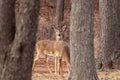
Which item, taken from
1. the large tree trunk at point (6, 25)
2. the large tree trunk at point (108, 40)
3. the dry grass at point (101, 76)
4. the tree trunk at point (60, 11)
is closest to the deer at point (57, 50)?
the dry grass at point (101, 76)

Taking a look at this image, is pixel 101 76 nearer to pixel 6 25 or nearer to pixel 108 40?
pixel 108 40

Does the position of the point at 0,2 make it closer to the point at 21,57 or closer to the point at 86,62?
the point at 21,57

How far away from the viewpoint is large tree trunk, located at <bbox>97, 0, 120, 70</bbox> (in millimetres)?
16766

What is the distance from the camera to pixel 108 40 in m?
16.9

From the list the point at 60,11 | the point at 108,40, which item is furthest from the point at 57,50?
the point at 60,11

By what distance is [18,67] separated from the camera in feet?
22.6

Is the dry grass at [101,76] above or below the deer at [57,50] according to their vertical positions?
below

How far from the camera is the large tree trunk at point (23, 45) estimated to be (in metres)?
6.79

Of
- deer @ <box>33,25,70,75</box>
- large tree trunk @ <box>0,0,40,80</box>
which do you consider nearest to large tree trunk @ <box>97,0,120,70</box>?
deer @ <box>33,25,70,75</box>

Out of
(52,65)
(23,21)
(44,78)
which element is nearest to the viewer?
(23,21)

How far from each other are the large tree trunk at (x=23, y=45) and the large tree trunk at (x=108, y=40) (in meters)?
9.96

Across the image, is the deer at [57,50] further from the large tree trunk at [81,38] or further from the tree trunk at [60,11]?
the tree trunk at [60,11]

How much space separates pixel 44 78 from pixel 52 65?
4.77 metres

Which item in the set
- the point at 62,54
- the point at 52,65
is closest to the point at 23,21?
the point at 62,54
